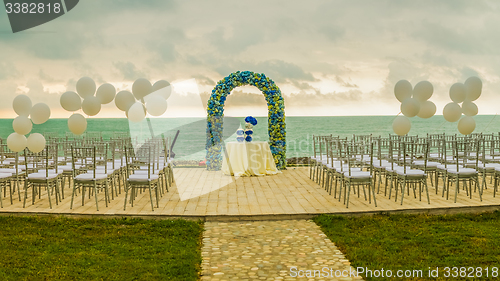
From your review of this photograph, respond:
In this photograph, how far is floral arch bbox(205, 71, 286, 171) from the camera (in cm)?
1130

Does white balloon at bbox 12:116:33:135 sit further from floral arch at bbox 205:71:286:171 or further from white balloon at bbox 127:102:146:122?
floral arch at bbox 205:71:286:171

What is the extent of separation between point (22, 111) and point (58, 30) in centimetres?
1397

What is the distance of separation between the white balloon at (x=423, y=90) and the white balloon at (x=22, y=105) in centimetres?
695

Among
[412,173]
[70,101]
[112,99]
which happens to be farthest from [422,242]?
[70,101]

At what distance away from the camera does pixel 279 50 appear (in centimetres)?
2753

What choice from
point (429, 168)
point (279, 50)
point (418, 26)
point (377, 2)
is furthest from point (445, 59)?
point (429, 168)

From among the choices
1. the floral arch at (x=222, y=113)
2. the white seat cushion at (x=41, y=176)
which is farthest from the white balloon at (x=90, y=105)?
the floral arch at (x=222, y=113)

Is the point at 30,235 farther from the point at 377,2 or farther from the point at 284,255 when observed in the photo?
the point at 377,2

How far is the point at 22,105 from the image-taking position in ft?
23.1

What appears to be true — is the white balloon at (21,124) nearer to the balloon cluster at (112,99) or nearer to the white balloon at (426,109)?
the balloon cluster at (112,99)

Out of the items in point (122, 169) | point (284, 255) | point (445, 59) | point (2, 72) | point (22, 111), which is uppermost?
point (445, 59)

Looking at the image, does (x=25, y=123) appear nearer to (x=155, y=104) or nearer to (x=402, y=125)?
(x=155, y=104)

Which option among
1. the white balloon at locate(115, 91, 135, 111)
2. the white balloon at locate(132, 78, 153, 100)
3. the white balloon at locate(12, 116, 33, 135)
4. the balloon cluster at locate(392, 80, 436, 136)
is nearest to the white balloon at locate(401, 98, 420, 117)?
the balloon cluster at locate(392, 80, 436, 136)

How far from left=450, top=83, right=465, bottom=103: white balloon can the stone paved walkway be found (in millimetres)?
3875
